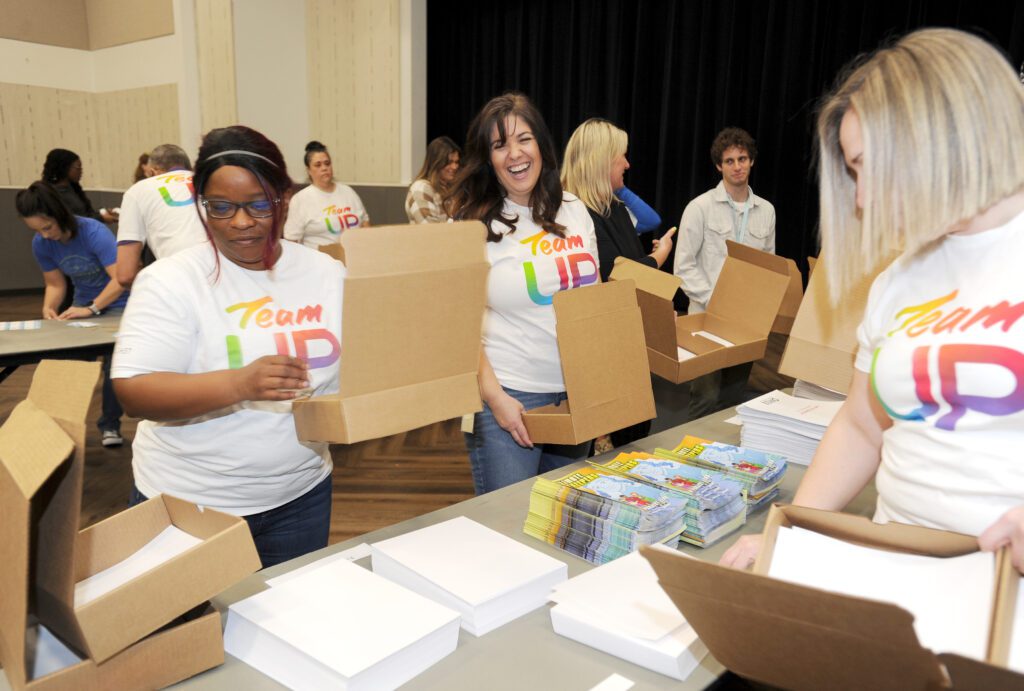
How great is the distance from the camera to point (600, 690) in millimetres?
920

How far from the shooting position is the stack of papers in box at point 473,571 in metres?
1.05

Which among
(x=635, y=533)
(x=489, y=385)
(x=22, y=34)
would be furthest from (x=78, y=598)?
(x=22, y=34)

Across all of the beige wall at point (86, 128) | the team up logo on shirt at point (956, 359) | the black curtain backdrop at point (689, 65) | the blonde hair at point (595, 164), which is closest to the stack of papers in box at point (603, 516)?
the team up logo on shirt at point (956, 359)

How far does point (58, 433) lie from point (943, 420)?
1.04m

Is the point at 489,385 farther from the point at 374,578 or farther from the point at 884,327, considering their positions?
the point at 884,327

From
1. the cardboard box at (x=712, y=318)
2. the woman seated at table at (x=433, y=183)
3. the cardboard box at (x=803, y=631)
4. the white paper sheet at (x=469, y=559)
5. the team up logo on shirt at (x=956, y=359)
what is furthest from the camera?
the woman seated at table at (x=433, y=183)

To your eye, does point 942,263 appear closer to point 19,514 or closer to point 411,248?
point 411,248

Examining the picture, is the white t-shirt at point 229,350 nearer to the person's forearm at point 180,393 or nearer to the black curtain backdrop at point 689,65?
the person's forearm at point 180,393

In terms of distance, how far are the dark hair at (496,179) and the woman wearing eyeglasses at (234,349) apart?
475mm

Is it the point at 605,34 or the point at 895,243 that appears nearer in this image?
the point at 895,243

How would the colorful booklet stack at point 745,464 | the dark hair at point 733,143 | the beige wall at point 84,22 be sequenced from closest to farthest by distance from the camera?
the colorful booklet stack at point 745,464 < the dark hair at point 733,143 < the beige wall at point 84,22

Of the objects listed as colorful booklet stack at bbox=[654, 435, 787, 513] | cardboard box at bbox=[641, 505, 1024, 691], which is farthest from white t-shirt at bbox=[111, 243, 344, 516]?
cardboard box at bbox=[641, 505, 1024, 691]

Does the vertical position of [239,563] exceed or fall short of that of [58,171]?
it falls short

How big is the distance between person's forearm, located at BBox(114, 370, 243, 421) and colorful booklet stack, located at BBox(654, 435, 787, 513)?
0.86 m
